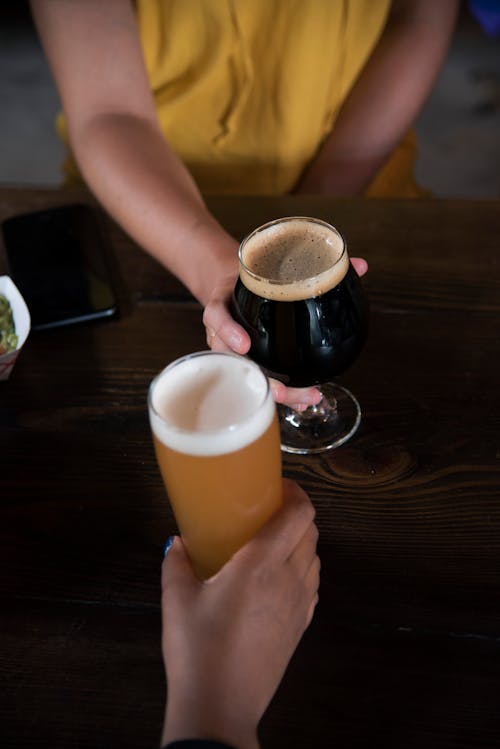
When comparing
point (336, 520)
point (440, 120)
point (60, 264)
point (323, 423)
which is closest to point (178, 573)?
point (336, 520)

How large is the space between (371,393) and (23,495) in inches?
16.8

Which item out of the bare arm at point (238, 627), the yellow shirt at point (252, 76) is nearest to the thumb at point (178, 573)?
the bare arm at point (238, 627)

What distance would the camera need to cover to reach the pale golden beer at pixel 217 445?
630 mm

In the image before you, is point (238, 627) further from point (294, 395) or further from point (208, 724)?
point (294, 395)

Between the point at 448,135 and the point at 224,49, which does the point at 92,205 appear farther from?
the point at 448,135

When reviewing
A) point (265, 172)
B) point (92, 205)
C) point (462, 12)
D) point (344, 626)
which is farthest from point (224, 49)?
point (462, 12)

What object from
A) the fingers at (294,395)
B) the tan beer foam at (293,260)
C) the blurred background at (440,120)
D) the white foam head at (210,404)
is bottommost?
the blurred background at (440,120)

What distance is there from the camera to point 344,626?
2.34ft

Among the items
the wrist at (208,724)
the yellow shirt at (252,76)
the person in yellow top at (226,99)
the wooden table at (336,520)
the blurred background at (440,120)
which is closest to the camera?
the wrist at (208,724)

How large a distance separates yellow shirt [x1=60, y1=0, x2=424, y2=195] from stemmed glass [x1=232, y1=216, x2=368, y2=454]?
1.96ft

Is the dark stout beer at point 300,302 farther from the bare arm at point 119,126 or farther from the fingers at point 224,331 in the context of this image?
the bare arm at point 119,126

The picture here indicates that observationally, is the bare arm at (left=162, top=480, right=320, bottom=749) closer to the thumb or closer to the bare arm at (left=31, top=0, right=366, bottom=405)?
the thumb

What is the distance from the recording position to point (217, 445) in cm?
62

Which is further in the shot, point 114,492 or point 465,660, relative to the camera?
point 114,492
